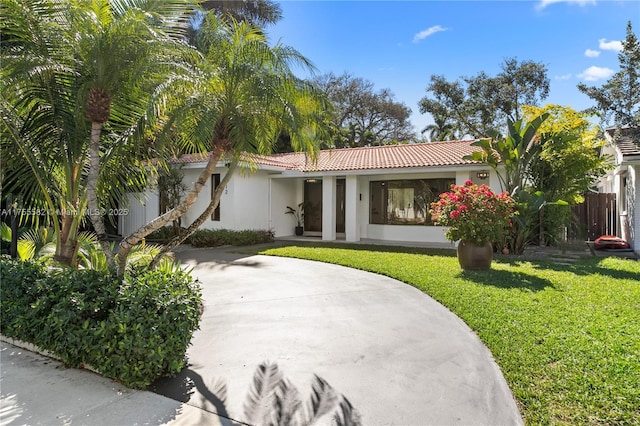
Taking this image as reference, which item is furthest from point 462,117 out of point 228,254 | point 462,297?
point 462,297

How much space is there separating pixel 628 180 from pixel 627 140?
63.9 inches

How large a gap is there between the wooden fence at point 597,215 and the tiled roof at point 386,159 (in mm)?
5469

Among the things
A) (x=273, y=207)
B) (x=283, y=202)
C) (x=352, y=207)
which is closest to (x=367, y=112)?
(x=283, y=202)

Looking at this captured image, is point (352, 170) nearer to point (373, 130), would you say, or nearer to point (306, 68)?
point (306, 68)

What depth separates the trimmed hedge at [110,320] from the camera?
13.4 feet

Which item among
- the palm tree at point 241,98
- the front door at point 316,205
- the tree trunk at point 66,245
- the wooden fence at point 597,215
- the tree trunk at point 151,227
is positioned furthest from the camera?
the front door at point 316,205

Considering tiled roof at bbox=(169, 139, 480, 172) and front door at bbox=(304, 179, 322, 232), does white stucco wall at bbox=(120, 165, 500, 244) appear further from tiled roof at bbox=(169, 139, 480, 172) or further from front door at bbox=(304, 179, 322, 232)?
front door at bbox=(304, 179, 322, 232)

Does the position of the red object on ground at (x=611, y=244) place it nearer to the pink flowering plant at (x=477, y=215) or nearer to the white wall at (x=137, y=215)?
the pink flowering plant at (x=477, y=215)

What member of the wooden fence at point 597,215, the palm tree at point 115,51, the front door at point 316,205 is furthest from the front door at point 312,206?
the palm tree at point 115,51

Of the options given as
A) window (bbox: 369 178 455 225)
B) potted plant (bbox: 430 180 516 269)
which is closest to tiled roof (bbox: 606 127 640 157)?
potted plant (bbox: 430 180 516 269)

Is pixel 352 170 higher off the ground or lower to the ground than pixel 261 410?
higher

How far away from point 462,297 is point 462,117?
31892 millimetres

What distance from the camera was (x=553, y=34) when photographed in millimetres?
13336

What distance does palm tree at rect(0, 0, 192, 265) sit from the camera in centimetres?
523
